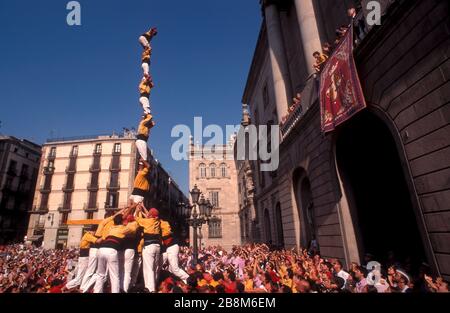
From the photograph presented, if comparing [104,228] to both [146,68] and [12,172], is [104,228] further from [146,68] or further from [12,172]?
[12,172]

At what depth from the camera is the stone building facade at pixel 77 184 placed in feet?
109

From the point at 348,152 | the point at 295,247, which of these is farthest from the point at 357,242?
the point at 295,247

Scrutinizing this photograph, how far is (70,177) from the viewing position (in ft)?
117

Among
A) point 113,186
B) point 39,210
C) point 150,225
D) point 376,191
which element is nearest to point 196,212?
point 150,225

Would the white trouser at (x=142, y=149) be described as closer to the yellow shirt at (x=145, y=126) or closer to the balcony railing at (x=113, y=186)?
the yellow shirt at (x=145, y=126)

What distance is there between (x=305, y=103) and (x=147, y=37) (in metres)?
8.10

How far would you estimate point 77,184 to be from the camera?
35156 millimetres

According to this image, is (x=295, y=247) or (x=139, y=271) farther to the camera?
(x=295, y=247)

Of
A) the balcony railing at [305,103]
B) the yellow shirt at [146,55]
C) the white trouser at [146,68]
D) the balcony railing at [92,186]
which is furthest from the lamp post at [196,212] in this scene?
the balcony railing at [92,186]

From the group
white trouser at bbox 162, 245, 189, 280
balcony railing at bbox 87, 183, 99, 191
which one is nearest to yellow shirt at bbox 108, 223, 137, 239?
white trouser at bbox 162, 245, 189, 280

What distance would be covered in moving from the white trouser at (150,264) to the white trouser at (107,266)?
745 millimetres

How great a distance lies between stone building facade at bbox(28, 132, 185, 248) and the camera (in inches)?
1308
